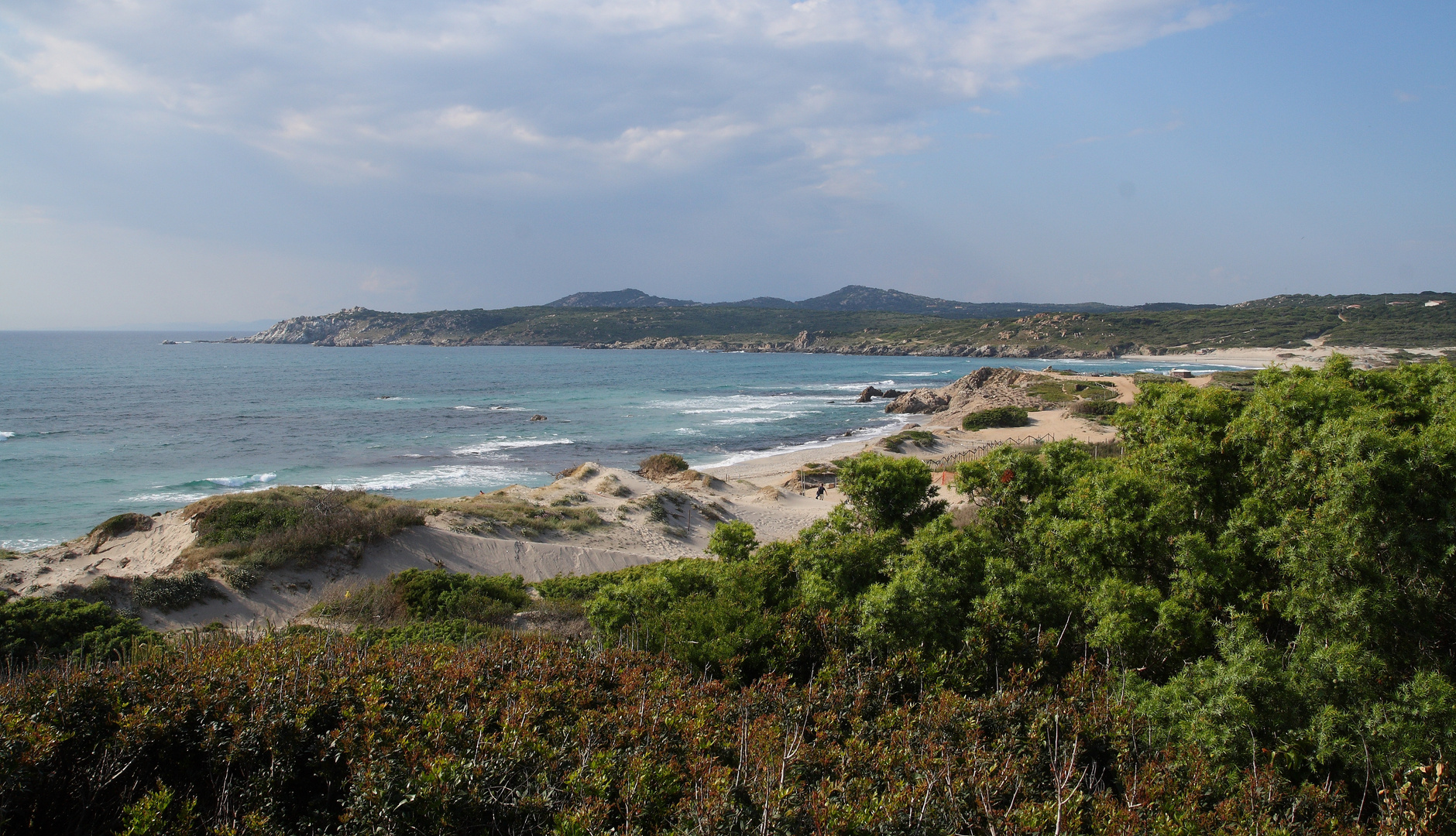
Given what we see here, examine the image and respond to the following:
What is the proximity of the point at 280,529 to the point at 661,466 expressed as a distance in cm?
1846

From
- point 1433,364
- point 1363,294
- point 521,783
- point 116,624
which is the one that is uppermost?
point 1363,294

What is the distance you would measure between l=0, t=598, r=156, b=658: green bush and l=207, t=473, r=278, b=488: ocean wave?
68.6 feet

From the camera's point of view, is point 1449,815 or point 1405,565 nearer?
point 1449,815

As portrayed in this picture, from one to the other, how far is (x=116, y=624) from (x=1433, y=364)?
20.3m

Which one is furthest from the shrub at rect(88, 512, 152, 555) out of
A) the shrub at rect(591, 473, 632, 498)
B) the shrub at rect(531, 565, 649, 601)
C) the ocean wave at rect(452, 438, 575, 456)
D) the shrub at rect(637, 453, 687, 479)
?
the ocean wave at rect(452, 438, 575, 456)

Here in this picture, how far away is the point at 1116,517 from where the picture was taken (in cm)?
848

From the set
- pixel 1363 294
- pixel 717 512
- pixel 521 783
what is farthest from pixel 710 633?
pixel 1363 294

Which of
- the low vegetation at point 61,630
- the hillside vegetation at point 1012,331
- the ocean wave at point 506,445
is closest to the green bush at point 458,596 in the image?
the low vegetation at point 61,630

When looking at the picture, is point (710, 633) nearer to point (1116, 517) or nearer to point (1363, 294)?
point (1116, 517)

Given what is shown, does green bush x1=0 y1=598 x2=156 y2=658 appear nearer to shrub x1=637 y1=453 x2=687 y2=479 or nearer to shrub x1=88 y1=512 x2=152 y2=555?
shrub x1=88 y1=512 x2=152 y2=555

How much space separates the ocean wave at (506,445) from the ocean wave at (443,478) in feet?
12.9

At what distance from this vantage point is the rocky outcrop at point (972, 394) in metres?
55.8

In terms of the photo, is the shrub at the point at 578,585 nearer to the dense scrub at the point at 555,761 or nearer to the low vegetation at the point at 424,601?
the low vegetation at the point at 424,601

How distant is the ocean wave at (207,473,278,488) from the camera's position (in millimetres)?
30359
